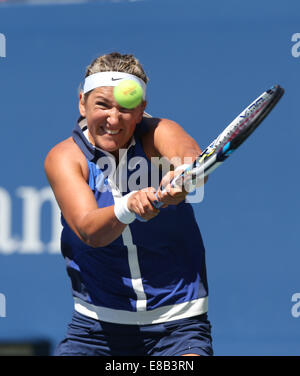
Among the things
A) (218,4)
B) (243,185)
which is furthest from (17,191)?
(218,4)

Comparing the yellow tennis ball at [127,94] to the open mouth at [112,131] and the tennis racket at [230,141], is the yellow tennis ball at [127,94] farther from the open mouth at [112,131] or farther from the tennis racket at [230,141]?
the tennis racket at [230,141]

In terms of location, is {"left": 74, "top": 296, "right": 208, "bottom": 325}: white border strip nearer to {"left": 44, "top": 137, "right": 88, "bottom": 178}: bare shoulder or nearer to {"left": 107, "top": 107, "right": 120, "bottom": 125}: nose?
{"left": 44, "top": 137, "right": 88, "bottom": 178}: bare shoulder

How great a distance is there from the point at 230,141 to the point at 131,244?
1.97ft

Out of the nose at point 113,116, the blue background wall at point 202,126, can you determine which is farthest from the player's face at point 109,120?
the blue background wall at point 202,126

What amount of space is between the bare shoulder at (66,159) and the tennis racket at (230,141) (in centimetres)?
A: 37

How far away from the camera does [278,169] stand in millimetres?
3871

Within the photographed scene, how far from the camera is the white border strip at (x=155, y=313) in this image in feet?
8.86

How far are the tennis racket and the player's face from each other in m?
0.30

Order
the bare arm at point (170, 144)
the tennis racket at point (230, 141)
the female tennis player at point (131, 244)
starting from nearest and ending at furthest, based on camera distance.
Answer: the tennis racket at point (230, 141)
the bare arm at point (170, 144)
the female tennis player at point (131, 244)

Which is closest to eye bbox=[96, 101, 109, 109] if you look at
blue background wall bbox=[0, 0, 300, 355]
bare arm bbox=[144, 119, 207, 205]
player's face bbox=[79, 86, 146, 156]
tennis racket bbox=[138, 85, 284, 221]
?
player's face bbox=[79, 86, 146, 156]

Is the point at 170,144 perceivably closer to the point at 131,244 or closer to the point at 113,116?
the point at 113,116

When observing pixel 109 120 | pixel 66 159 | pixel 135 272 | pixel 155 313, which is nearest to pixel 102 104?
pixel 109 120

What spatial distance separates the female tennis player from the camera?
8.65ft

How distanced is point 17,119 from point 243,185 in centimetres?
133
